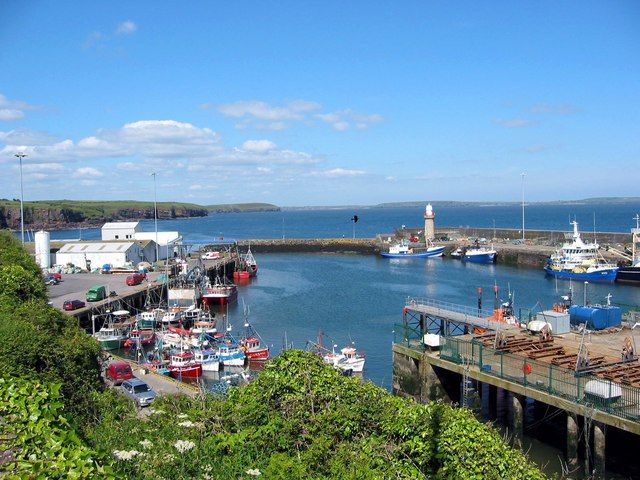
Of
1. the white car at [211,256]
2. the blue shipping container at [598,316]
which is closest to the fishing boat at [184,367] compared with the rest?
the blue shipping container at [598,316]

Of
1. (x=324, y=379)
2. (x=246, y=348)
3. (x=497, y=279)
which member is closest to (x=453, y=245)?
(x=497, y=279)

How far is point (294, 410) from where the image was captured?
10648mm

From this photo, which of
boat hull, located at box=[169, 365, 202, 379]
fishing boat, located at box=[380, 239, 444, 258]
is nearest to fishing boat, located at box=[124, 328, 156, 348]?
boat hull, located at box=[169, 365, 202, 379]

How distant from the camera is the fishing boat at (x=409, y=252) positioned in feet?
291

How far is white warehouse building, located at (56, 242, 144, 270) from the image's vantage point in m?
62.3

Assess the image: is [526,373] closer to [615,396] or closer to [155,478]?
[615,396]

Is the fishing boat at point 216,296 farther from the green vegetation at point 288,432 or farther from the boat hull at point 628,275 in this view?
the green vegetation at point 288,432

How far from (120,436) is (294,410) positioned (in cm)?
298

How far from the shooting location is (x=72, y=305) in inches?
1613

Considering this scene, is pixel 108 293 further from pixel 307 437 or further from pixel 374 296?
pixel 307 437

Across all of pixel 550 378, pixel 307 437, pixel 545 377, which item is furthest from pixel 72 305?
pixel 307 437

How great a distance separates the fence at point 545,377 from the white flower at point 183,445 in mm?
13208

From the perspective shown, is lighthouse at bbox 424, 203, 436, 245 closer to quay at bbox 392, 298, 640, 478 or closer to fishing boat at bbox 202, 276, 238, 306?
fishing boat at bbox 202, 276, 238, 306

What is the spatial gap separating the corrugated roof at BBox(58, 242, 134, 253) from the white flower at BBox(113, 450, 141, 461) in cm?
5620
